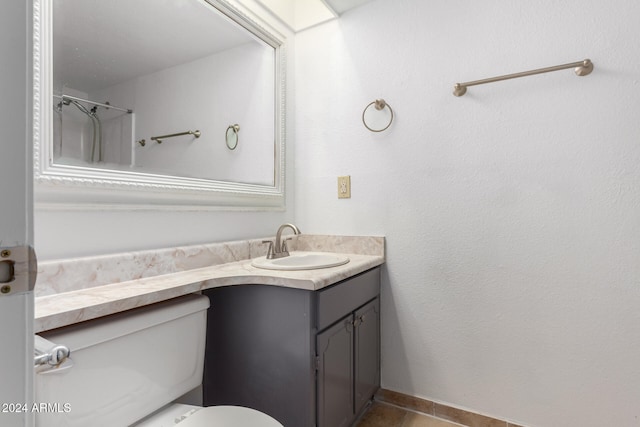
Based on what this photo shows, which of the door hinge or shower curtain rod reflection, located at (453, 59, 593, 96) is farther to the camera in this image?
shower curtain rod reflection, located at (453, 59, 593, 96)

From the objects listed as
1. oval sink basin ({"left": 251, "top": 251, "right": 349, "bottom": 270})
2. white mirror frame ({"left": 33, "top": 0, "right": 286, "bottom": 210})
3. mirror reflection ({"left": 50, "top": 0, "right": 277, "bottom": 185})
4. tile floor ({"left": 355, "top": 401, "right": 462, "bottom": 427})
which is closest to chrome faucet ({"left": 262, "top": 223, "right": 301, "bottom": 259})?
oval sink basin ({"left": 251, "top": 251, "right": 349, "bottom": 270})

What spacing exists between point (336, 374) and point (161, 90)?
1.34 meters

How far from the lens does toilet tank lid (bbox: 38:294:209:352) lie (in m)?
0.82

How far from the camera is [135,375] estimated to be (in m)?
0.95

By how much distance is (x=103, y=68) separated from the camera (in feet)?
3.80

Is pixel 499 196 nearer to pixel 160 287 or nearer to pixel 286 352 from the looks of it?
pixel 286 352

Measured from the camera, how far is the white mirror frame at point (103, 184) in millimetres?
968

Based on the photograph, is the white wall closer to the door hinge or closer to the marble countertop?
the marble countertop

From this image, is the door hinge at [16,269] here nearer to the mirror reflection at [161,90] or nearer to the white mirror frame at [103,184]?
the white mirror frame at [103,184]

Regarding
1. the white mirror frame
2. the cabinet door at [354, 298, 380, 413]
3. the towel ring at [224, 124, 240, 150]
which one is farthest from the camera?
the towel ring at [224, 124, 240, 150]

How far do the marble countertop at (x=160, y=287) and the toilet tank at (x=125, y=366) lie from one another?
45 millimetres

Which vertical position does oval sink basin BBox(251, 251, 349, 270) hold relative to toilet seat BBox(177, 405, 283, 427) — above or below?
above

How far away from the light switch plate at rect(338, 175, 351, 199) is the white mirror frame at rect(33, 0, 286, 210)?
15.3 inches

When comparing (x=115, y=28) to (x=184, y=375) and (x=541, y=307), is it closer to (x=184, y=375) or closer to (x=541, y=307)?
(x=184, y=375)
